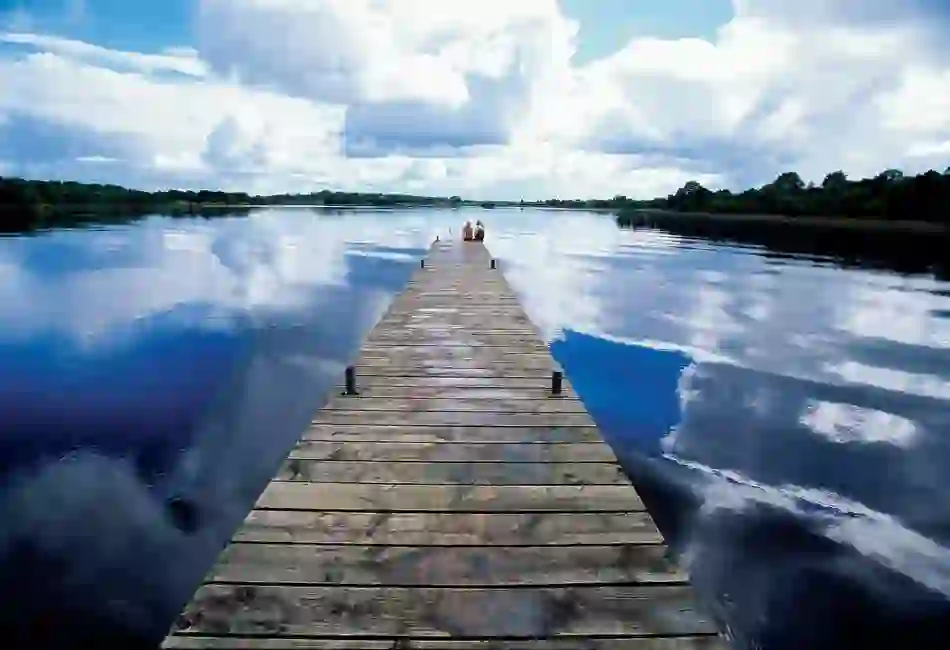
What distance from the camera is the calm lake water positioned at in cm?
508

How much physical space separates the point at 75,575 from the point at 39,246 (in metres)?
33.6

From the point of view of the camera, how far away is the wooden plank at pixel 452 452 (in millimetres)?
4188

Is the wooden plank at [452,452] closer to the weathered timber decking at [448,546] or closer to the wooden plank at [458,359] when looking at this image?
the weathered timber decking at [448,546]

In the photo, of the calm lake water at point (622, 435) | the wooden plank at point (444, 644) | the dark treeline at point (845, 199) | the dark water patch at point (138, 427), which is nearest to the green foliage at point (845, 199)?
the dark treeline at point (845, 199)

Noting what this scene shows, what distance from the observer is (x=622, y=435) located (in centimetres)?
817

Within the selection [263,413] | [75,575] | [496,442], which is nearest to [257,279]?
[263,413]

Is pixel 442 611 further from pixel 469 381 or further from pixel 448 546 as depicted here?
pixel 469 381

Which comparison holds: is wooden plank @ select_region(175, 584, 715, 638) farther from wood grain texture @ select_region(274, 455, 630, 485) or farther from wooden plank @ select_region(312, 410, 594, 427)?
wooden plank @ select_region(312, 410, 594, 427)

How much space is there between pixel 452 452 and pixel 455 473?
34 centimetres

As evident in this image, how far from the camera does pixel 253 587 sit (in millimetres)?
2795

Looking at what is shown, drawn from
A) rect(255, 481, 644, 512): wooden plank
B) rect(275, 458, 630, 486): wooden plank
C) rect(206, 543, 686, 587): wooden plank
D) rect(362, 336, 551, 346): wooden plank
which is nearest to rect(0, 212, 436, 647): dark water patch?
rect(362, 336, 551, 346): wooden plank


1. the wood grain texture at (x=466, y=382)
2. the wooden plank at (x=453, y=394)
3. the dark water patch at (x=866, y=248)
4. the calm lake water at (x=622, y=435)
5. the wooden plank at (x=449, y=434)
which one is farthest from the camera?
the dark water patch at (x=866, y=248)

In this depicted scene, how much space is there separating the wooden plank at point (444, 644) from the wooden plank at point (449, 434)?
203 cm

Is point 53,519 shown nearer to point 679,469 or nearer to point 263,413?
point 263,413
